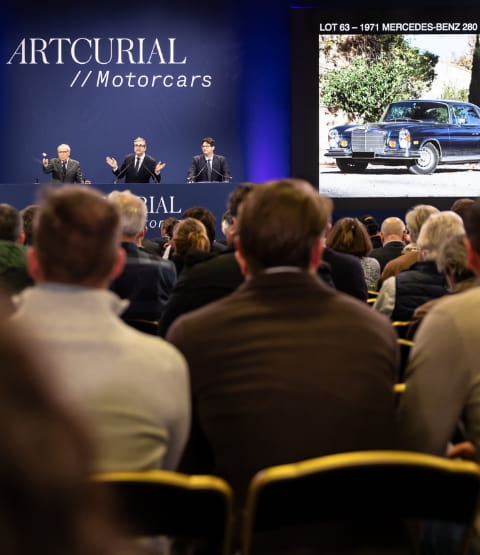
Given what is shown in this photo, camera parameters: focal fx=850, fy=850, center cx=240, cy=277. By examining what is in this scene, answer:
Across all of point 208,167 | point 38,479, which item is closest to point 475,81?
point 208,167

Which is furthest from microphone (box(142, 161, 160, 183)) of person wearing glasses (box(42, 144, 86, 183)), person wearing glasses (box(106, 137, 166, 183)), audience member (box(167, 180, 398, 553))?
audience member (box(167, 180, 398, 553))

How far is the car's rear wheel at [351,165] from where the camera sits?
12.5 meters

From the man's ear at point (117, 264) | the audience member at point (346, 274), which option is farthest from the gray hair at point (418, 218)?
the man's ear at point (117, 264)

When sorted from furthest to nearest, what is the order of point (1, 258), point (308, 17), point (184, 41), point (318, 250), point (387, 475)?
point (184, 41) < point (308, 17) < point (1, 258) < point (318, 250) < point (387, 475)

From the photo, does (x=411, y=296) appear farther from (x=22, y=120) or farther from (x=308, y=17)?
(x=22, y=120)

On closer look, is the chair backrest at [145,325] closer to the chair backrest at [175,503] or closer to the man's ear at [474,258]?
the man's ear at [474,258]

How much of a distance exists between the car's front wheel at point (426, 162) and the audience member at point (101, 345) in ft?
36.2

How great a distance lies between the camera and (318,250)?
2107mm

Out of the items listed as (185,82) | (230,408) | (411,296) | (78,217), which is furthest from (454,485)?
(185,82)

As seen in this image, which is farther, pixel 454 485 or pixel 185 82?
pixel 185 82

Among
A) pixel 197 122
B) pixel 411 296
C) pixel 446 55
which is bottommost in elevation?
pixel 411 296

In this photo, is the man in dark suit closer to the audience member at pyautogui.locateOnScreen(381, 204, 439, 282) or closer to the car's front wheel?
the car's front wheel

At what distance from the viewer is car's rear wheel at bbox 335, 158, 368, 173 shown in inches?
491

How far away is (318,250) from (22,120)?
1182 centimetres
